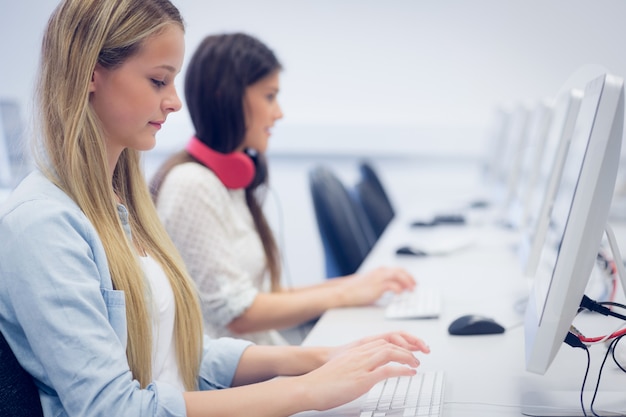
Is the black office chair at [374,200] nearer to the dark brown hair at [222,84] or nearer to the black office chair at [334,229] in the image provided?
the black office chair at [334,229]

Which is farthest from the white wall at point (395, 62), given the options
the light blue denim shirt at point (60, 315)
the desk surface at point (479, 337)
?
the light blue denim shirt at point (60, 315)

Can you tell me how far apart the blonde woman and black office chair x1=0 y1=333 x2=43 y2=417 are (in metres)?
0.01

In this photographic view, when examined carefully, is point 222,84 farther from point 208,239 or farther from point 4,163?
point 4,163

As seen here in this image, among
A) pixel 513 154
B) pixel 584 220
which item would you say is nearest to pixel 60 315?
pixel 584 220

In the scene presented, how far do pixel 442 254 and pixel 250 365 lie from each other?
3.34 ft

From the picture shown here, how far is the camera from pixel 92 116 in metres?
0.81

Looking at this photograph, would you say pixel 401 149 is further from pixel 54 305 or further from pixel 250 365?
pixel 54 305

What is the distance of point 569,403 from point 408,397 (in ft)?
0.64

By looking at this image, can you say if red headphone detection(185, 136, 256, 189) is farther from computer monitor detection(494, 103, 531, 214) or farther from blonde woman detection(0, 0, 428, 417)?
computer monitor detection(494, 103, 531, 214)

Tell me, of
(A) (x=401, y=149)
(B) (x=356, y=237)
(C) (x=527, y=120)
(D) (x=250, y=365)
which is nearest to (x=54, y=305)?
(D) (x=250, y=365)

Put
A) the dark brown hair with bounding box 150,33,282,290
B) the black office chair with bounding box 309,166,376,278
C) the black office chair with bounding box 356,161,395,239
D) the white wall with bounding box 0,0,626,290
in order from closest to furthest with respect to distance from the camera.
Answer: the dark brown hair with bounding box 150,33,282,290 < the black office chair with bounding box 309,166,376,278 < the black office chair with bounding box 356,161,395,239 < the white wall with bounding box 0,0,626,290

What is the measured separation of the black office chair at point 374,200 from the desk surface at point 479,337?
661mm

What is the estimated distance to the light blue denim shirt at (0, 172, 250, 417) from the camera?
2.29 ft

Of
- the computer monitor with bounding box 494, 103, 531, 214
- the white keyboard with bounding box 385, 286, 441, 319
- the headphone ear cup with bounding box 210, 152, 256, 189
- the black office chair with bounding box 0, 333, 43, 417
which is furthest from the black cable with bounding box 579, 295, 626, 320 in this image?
the computer monitor with bounding box 494, 103, 531, 214
